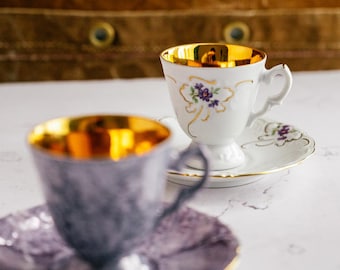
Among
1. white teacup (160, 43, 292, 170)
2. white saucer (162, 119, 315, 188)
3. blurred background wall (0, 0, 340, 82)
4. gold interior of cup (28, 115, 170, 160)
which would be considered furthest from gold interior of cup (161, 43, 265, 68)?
blurred background wall (0, 0, 340, 82)

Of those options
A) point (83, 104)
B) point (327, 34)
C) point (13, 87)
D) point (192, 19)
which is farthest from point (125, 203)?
point (327, 34)

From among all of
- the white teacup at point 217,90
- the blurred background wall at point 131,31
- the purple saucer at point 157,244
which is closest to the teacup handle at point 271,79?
the white teacup at point 217,90

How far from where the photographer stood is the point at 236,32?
1541 millimetres

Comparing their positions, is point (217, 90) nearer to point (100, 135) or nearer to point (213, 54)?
point (213, 54)

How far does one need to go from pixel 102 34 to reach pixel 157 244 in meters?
1.08

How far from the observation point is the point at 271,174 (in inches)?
27.4

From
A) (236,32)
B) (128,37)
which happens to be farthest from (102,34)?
(236,32)

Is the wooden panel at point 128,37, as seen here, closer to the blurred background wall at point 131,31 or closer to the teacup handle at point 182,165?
the blurred background wall at point 131,31

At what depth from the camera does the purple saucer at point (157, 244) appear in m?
0.47

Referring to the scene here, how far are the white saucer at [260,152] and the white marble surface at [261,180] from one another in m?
0.01

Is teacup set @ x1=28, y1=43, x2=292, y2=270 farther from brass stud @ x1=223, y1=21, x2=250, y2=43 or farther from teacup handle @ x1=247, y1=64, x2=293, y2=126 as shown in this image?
brass stud @ x1=223, y1=21, x2=250, y2=43

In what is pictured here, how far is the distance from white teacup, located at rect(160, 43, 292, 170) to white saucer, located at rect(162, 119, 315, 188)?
0.02 meters

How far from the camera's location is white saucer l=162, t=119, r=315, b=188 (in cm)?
64

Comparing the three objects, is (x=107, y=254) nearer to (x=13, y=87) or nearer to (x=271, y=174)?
(x=271, y=174)
